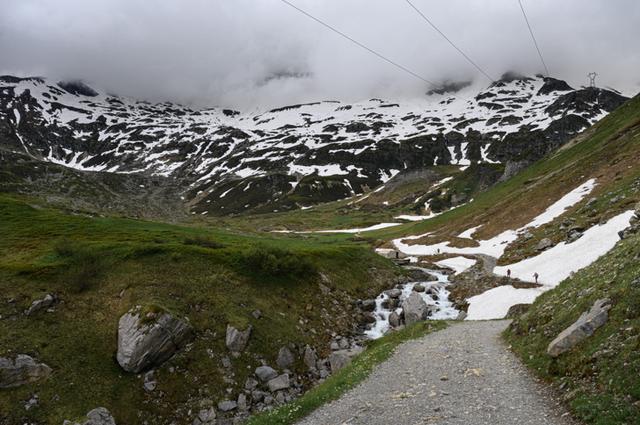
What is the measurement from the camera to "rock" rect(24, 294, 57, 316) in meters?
27.7

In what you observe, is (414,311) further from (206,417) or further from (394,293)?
(206,417)

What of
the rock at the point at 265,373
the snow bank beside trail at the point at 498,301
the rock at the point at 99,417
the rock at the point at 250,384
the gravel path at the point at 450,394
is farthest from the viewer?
the snow bank beside trail at the point at 498,301

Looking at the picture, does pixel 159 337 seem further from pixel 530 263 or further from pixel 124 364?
pixel 530 263

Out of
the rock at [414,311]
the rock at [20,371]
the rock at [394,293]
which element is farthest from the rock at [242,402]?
the rock at [394,293]

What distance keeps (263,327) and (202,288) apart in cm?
689

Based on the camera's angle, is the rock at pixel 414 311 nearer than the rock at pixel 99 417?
No

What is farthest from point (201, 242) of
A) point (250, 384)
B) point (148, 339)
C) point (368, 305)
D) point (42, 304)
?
point (250, 384)

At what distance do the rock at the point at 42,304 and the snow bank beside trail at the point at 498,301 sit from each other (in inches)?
1377

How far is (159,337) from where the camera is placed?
1059 inches

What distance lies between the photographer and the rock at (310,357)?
2956 cm

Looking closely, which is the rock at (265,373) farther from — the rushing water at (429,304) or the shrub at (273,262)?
the shrub at (273,262)

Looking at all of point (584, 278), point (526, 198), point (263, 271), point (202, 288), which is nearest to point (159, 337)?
point (202, 288)

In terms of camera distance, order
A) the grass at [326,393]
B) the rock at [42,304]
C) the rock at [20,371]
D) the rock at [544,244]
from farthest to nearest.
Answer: the rock at [544,244] < the rock at [42,304] < the rock at [20,371] < the grass at [326,393]

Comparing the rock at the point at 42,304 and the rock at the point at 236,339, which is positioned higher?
the rock at the point at 42,304
